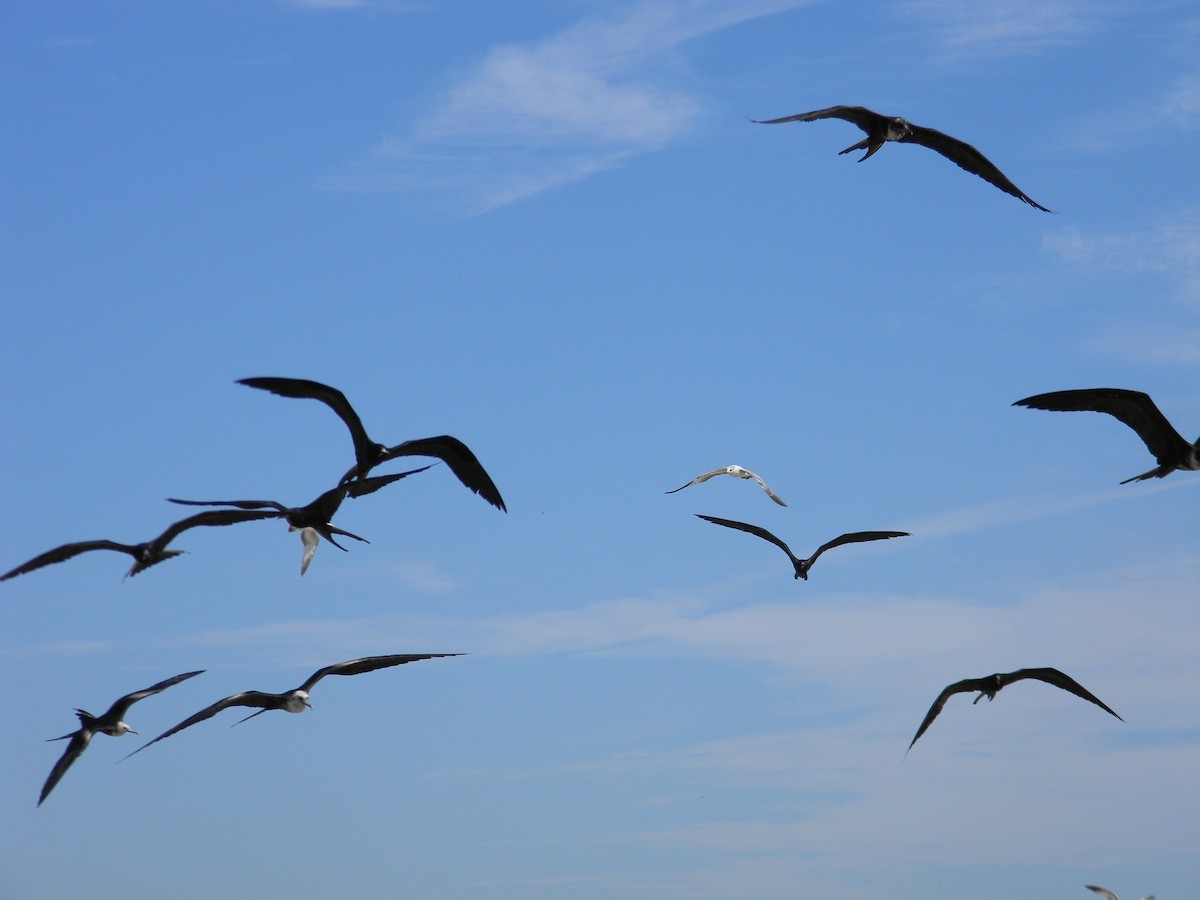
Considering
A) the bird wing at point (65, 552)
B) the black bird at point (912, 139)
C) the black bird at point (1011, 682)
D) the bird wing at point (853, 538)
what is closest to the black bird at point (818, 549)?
the bird wing at point (853, 538)

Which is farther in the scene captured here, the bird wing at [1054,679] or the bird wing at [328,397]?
the bird wing at [1054,679]

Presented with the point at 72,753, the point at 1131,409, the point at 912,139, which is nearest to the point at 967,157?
the point at 912,139

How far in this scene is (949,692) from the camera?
25.3 meters

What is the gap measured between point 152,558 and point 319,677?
3.37 meters

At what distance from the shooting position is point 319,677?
2455 cm

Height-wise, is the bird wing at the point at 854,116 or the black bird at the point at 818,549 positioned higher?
the bird wing at the point at 854,116

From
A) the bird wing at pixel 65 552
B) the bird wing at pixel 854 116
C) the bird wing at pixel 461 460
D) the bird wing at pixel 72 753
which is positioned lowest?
the bird wing at pixel 72 753

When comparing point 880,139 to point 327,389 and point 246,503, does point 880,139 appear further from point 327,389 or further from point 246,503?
point 246,503

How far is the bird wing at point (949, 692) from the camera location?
24703 mm

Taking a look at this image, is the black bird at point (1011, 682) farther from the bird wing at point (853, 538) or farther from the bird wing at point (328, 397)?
the bird wing at point (328, 397)

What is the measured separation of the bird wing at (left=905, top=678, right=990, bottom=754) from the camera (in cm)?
2470

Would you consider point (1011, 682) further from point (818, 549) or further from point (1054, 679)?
point (818, 549)

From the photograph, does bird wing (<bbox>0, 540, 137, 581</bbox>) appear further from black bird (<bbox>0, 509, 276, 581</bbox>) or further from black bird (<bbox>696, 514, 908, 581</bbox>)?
black bird (<bbox>696, 514, 908, 581</bbox>)

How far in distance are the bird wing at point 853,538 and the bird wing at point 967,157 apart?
6.82m
